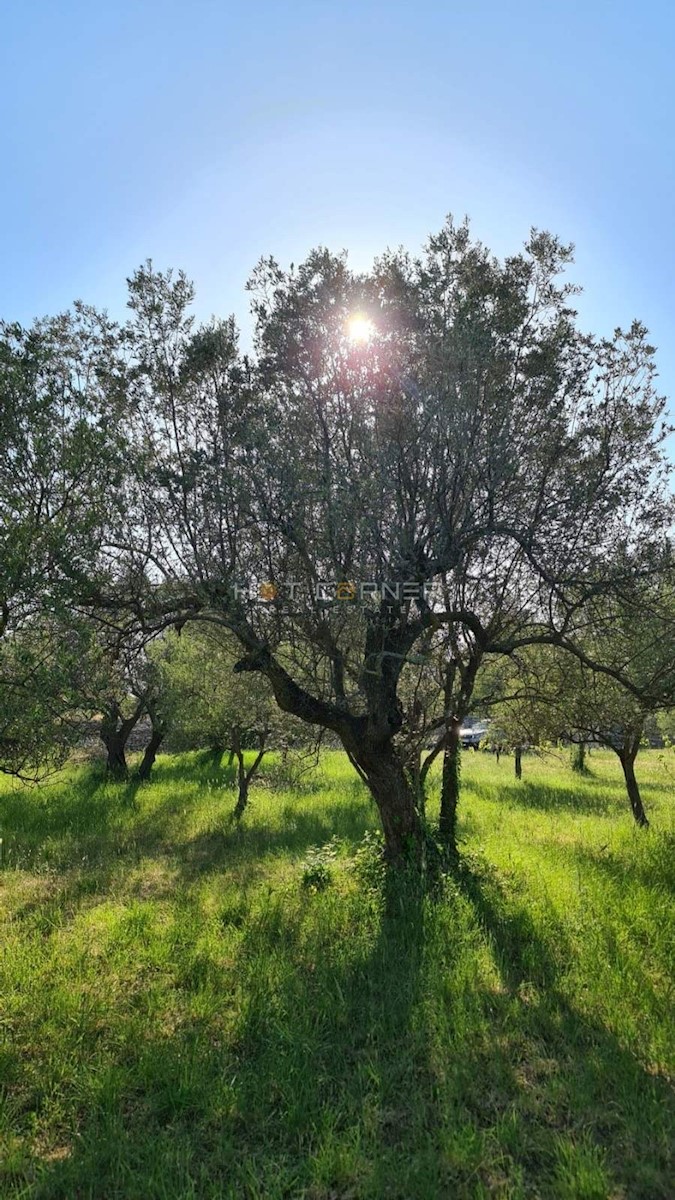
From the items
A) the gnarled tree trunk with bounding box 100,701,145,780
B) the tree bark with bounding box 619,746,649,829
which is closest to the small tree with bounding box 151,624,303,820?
the gnarled tree trunk with bounding box 100,701,145,780

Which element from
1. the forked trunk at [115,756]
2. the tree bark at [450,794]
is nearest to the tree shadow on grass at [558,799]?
the tree bark at [450,794]

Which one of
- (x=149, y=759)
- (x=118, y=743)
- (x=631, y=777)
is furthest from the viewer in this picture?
(x=149, y=759)

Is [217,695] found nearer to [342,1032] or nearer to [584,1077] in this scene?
[342,1032]

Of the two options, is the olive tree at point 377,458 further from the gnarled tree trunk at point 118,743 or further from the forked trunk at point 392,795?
the gnarled tree trunk at point 118,743

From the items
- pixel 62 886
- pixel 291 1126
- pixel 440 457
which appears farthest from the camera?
pixel 62 886

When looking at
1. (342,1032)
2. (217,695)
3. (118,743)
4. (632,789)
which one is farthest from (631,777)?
(118,743)

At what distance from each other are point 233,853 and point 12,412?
9124 millimetres

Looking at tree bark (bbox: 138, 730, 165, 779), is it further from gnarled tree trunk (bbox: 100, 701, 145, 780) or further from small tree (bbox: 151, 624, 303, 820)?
small tree (bbox: 151, 624, 303, 820)

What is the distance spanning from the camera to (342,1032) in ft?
16.3

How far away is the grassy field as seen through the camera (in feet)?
11.7

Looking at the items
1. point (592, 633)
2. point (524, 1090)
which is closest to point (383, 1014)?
point (524, 1090)

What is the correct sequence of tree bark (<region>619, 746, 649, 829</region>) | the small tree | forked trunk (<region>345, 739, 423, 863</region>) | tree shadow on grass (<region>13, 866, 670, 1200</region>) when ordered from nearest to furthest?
1. tree shadow on grass (<region>13, 866, 670, 1200</region>)
2. forked trunk (<region>345, 739, 423, 863</region>)
3. the small tree
4. tree bark (<region>619, 746, 649, 829</region>)

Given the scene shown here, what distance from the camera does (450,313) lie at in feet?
21.4

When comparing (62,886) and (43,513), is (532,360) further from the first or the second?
(62,886)
